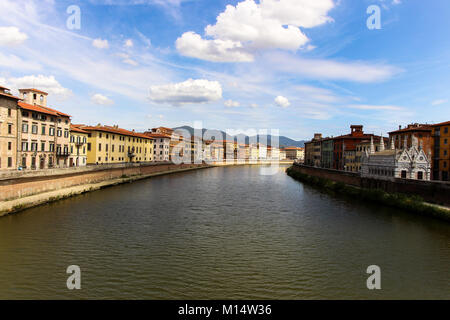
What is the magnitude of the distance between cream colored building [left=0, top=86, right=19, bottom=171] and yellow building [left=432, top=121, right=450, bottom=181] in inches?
2561

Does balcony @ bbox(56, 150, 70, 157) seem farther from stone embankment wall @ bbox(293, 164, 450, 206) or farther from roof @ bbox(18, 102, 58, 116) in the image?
stone embankment wall @ bbox(293, 164, 450, 206)

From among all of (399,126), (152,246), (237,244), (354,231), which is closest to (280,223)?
(354,231)

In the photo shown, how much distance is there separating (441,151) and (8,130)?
6584cm

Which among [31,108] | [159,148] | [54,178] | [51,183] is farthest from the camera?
[159,148]

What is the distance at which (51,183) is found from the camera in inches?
1481

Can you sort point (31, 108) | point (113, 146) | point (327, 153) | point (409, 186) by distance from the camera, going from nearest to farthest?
1. point (409, 186)
2. point (31, 108)
3. point (113, 146)
4. point (327, 153)

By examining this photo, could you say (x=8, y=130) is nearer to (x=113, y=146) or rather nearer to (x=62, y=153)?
(x=62, y=153)

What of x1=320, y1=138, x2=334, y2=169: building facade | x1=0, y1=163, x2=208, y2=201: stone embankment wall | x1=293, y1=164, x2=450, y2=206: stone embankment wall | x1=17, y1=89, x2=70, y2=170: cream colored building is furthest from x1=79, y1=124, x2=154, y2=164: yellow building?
x1=320, y1=138, x2=334, y2=169: building facade

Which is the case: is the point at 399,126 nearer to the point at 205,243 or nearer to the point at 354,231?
the point at 354,231

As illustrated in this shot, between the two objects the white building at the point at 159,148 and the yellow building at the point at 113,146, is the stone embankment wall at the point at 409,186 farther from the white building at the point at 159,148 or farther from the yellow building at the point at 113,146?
the white building at the point at 159,148

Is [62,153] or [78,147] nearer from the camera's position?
[62,153]

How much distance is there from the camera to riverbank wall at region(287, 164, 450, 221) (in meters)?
31.0

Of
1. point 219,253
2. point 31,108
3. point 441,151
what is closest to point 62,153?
point 31,108

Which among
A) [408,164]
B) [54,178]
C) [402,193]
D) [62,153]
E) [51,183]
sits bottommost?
[402,193]
